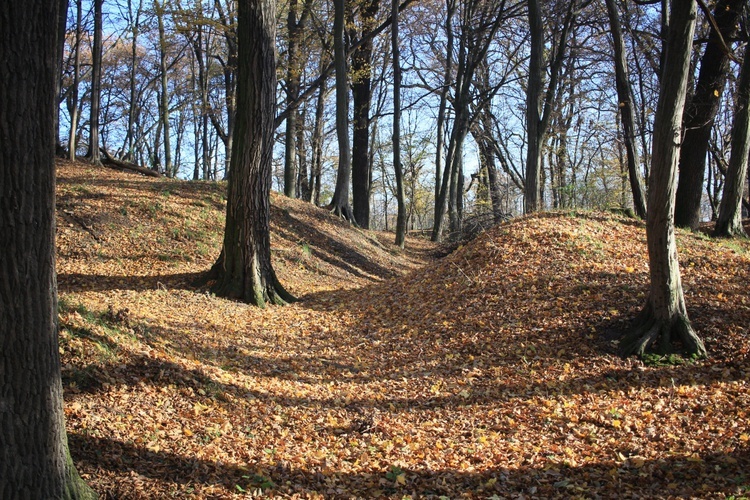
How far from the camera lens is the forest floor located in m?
4.25

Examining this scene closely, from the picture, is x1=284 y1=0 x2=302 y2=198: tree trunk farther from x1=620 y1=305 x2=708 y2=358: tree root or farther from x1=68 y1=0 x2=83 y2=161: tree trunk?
x1=620 y1=305 x2=708 y2=358: tree root

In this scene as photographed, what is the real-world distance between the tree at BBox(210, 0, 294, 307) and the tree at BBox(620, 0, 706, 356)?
580 centimetres

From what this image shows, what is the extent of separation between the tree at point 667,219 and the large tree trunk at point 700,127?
6403mm

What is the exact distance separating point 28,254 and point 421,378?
4673 millimetres

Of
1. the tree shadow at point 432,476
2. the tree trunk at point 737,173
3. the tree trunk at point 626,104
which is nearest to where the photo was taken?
the tree shadow at point 432,476

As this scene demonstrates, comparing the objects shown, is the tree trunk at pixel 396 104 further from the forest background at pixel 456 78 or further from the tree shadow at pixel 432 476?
the tree shadow at pixel 432 476

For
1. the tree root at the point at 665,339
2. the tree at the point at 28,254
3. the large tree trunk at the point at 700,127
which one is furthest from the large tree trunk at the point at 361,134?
the tree at the point at 28,254

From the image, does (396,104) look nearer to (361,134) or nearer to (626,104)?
(361,134)

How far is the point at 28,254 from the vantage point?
2934mm

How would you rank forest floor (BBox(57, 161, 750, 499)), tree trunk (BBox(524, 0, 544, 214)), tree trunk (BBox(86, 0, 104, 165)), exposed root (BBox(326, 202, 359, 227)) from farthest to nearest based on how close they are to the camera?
exposed root (BBox(326, 202, 359, 227)) < tree trunk (BBox(86, 0, 104, 165)) < tree trunk (BBox(524, 0, 544, 214)) < forest floor (BBox(57, 161, 750, 499))

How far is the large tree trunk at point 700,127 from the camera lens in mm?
11656

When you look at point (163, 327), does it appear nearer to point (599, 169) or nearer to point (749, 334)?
point (749, 334)

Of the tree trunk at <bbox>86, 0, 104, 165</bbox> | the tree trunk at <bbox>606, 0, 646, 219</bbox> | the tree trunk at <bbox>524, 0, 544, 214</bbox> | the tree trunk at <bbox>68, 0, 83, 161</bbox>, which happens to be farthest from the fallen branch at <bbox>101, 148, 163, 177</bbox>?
the tree trunk at <bbox>606, 0, 646, 219</bbox>

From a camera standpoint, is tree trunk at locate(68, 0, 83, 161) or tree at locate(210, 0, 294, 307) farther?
tree trunk at locate(68, 0, 83, 161)
